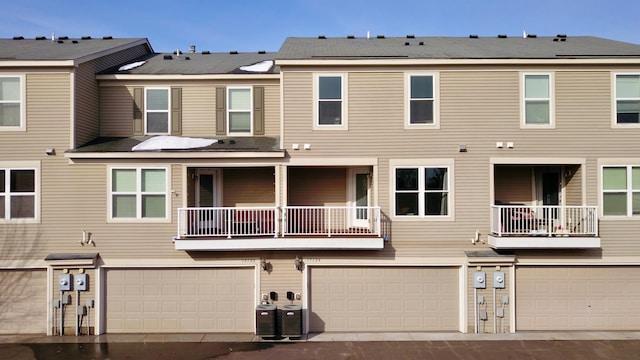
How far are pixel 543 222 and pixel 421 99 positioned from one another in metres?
4.95

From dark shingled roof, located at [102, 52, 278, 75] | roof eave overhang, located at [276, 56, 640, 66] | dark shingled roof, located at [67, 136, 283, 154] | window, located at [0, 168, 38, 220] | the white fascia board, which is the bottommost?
window, located at [0, 168, 38, 220]

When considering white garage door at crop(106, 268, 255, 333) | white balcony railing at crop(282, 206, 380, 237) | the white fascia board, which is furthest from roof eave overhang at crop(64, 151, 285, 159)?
white garage door at crop(106, 268, 255, 333)

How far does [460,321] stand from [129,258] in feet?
30.6

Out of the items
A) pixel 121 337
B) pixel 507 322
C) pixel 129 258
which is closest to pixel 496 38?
pixel 507 322

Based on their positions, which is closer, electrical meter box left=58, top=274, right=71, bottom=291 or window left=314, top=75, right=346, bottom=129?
electrical meter box left=58, top=274, right=71, bottom=291

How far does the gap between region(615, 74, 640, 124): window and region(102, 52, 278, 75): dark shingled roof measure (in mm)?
9830

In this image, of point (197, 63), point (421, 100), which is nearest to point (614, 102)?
point (421, 100)

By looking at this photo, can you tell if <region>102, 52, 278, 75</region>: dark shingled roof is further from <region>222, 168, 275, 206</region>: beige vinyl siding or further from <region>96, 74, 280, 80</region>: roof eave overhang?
<region>222, 168, 275, 206</region>: beige vinyl siding

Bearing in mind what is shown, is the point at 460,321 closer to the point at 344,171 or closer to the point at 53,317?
the point at 344,171

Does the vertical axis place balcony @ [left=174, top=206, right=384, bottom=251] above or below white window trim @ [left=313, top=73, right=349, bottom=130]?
below

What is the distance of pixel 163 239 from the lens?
11289 millimetres

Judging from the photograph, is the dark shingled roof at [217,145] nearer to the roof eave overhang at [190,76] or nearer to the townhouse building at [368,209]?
the townhouse building at [368,209]

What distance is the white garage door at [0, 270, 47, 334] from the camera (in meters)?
11.3

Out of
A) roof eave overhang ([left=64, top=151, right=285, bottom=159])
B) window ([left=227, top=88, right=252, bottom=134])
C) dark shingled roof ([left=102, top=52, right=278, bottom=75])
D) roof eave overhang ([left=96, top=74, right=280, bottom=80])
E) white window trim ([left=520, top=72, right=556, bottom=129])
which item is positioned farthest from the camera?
dark shingled roof ([left=102, top=52, right=278, bottom=75])
